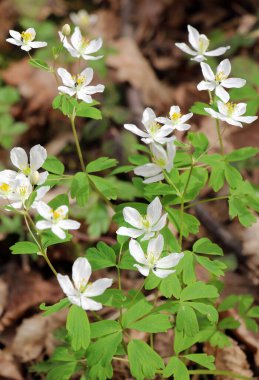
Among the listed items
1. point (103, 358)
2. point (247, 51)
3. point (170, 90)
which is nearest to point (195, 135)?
point (103, 358)


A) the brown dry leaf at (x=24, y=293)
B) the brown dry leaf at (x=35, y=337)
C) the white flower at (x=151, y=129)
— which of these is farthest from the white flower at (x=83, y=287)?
the brown dry leaf at (x=24, y=293)

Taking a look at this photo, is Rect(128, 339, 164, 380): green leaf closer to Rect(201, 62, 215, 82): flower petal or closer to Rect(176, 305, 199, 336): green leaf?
Rect(176, 305, 199, 336): green leaf

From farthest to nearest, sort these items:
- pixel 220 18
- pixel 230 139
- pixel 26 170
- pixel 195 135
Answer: pixel 220 18, pixel 230 139, pixel 195 135, pixel 26 170

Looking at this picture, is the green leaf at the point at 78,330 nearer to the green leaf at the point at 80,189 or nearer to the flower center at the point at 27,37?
the green leaf at the point at 80,189

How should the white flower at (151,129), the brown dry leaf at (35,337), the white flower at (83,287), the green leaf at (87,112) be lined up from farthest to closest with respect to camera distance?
the brown dry leaf at (35,337) < the green leaf at (87,112) < the white flower at (151,129) < the white flower at (83,287)

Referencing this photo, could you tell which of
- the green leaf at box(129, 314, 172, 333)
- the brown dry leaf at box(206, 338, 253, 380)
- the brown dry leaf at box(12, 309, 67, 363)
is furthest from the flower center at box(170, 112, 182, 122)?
the brown dry leaf at box(12, 309, 67, 363)

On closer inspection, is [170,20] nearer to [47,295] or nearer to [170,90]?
[170,90]

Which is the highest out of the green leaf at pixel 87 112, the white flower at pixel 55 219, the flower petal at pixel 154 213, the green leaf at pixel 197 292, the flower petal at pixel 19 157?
the green leaf at pixel 87 112
